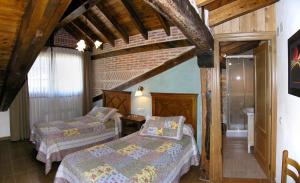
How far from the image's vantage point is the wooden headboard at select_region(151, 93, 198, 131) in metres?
4.11

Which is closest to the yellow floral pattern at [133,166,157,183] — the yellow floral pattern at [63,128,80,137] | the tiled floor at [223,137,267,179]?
the tiled floor at [223,137,267,179]

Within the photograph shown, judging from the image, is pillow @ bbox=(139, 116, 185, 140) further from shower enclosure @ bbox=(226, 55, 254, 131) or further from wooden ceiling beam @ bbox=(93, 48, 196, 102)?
shower enclosure @ bbox=(226, 55, 254, 131)

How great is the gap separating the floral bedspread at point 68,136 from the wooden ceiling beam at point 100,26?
78.3 inches

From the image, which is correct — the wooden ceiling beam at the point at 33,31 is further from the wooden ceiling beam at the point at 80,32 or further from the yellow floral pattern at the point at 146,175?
the wooden ceiling beam at the point at 80,32

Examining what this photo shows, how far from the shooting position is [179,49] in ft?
13.6

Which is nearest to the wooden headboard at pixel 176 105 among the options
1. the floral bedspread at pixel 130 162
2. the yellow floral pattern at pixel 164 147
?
the floral bedspread at pixel 130 162

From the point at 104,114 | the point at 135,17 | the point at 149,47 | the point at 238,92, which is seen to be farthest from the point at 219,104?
the point at 238,92

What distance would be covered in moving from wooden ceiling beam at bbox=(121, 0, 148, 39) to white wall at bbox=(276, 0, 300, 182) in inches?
94.4

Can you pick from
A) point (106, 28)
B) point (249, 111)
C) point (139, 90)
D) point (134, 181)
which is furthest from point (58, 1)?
point (249, 111)

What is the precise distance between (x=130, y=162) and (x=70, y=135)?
6.24 feet

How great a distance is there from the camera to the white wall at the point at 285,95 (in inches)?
89.3

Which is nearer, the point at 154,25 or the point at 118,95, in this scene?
the point at 154,25

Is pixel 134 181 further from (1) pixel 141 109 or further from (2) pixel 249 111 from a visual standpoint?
(2) pixel 249 111

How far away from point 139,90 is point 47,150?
2127 mm
